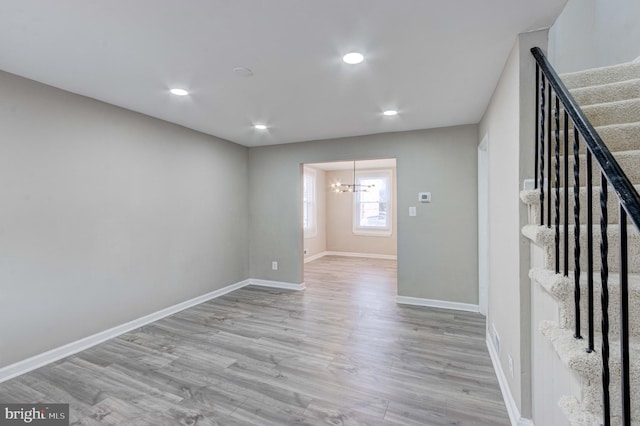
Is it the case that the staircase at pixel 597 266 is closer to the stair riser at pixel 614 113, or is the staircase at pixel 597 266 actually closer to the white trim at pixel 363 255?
the stair riser at pixel 614 113

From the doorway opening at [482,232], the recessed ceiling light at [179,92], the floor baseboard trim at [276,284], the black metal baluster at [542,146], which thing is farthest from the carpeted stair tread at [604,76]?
the floor baseboard trim at [276,284]

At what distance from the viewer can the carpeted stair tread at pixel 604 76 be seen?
2146mm

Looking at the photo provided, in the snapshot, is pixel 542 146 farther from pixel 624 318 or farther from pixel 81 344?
pixel 81 344

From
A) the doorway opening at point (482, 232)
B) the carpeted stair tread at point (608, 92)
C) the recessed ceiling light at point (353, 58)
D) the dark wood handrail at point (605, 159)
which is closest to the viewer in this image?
Answer: the dark wood handrail at point (605, 159)

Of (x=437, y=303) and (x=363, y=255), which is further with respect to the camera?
(x=363, y=255)

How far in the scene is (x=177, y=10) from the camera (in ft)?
5.41

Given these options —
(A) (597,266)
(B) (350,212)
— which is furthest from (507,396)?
(B) (350,212)

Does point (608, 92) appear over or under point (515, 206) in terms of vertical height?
over

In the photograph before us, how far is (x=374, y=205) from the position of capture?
816 cm

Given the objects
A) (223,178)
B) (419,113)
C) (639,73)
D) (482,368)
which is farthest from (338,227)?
(639,73)

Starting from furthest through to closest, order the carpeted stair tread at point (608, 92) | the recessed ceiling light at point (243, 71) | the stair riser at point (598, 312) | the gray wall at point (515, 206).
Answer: the recessed ceiling light at point (243, 71) → the carpeted stair tread at point (608, 92) → the gray wall at point (515, 206) → the stair riser at point (598, 312)

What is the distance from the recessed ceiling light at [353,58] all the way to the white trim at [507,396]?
8.26 feet

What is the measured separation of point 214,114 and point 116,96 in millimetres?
927

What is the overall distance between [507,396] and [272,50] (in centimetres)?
287
